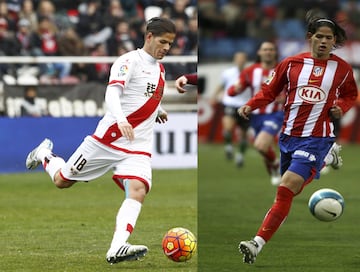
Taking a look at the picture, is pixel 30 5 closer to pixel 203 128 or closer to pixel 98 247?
pixel 203 128

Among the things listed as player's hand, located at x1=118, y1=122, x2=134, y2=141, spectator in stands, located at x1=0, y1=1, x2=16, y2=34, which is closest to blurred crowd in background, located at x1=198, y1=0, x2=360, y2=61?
spectator in stands, located at x1=0, y1=1, x2=16, y2=34

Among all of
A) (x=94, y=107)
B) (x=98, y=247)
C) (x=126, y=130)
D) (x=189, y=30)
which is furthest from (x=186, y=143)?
(x=126, y=130)

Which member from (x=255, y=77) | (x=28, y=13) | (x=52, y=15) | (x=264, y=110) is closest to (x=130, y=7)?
(x=52, y=15)

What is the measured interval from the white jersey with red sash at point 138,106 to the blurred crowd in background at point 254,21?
2305 centimetres

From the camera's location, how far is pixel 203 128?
2770 centimetres

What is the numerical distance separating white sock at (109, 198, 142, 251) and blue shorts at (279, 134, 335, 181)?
1.40 metres

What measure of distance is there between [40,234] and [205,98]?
58.5 ft

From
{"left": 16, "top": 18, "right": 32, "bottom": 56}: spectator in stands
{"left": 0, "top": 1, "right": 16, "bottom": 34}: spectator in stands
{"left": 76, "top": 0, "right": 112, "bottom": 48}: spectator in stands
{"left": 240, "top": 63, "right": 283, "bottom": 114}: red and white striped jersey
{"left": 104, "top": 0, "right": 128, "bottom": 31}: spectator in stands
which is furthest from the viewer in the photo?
{"left": 104, "top": 0, "right": 128, "bottom": 31}: spectator in stands

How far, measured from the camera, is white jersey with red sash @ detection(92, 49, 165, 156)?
317 inches

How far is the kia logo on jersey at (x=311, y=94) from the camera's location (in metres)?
8.32

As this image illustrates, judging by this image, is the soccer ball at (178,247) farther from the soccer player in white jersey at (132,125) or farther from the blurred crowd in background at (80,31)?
the blurred crowd in background at (80,31)

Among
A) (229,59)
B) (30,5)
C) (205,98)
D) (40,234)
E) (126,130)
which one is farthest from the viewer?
(229,59)

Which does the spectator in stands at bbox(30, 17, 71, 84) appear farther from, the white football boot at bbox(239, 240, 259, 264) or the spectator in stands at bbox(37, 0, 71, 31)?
the white football boot at bbox(239, 240, 259, 264)

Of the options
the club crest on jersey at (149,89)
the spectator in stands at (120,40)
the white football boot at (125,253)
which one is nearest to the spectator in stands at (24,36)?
the spectator in stands at (120,40)
